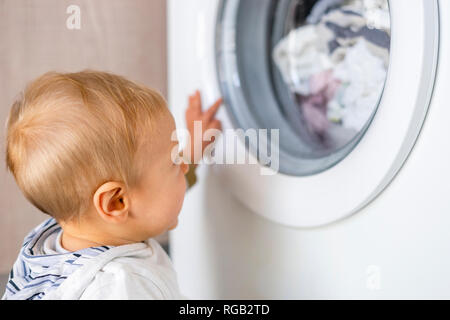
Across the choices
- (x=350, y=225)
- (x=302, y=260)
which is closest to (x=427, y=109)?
(x=350, y=225)

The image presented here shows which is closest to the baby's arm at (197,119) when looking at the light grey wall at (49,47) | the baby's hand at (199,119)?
the baby's hand at (199,119)

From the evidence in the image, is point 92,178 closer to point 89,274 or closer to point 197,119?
point 89,274

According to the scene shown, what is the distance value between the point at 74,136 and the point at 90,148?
0.08ft

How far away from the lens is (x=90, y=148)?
2.13 feet

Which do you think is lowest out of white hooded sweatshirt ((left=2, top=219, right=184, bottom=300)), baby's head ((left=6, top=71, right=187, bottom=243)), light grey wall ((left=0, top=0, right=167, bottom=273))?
white hooded sweatshirt ((left=2, top=219, right=184, bottom=300))

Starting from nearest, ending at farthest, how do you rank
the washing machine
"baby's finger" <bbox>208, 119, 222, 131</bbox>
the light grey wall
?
the washing machine
the light grey wall
"baby's finger" <bbox>208, 119, 222, 131</bbox>

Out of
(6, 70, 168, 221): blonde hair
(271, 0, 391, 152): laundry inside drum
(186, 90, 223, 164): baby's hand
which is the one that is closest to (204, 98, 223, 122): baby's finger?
(186, 90, 223, 164): baby's hand

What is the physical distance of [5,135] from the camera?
0.72m

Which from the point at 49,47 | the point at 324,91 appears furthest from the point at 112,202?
the point at 324,91

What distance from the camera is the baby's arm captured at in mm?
909

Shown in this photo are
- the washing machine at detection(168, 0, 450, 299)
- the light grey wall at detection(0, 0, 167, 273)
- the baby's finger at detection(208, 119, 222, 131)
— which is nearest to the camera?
the washing machine at detection(168, 0, 450, 299)

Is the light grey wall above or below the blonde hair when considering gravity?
above

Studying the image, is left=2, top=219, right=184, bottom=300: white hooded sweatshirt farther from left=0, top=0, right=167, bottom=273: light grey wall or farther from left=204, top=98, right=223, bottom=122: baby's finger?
left=204, top=98, right=223, bottom=122: baby's finger
